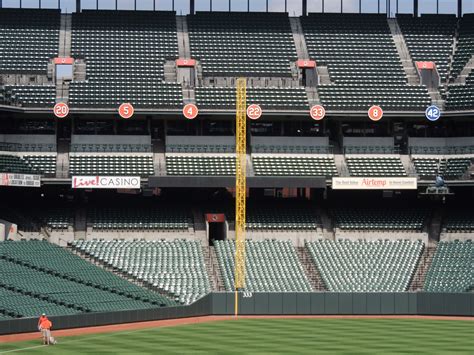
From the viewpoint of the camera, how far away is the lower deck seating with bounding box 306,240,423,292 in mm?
73938

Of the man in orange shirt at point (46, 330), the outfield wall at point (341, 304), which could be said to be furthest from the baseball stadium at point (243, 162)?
the man in orange shirt at point (46, 330)

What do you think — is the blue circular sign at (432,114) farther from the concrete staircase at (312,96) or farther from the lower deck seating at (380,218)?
the concrete staircase at (312,96)

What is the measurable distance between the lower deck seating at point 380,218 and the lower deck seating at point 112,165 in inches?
574

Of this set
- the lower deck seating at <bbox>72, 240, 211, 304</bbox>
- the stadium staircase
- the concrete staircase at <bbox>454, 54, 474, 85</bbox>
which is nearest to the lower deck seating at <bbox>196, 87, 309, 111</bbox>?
the lower deck seating at <bbox>72, 240, 211, 304</bbox>

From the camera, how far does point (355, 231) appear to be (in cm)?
8119

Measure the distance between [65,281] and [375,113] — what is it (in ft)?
88.8

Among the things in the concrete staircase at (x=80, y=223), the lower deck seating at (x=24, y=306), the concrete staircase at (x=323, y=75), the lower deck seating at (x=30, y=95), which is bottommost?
the lower deck seating at (x=24, y=306)

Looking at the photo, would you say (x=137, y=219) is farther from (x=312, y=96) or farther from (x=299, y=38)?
(x=299, y=38)

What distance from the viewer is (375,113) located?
266 feet

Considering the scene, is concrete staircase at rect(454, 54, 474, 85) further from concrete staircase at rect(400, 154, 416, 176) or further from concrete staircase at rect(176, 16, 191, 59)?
concrete staircase at rect(176, 16, 191, 59)

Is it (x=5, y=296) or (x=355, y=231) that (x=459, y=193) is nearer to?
(x=355, y=231)

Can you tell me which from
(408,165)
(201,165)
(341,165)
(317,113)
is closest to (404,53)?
(408,165)

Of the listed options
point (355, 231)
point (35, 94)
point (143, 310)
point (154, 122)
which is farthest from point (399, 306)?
point (35, 94)

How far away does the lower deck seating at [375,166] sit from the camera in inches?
3204
